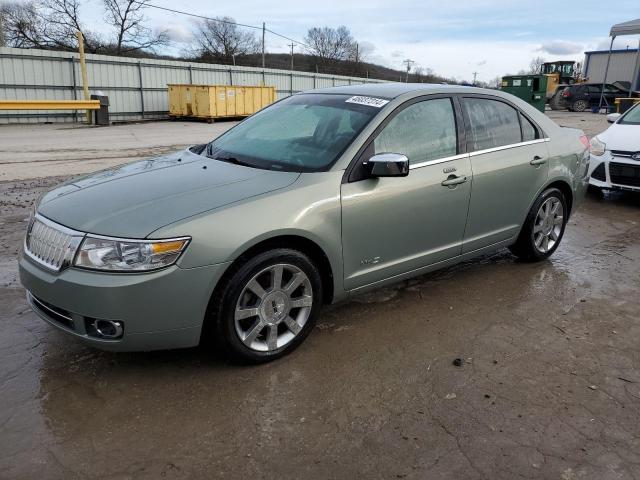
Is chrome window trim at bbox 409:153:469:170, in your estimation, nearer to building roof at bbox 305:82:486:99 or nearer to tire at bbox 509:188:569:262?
building roof at bbox 305:82:486:99

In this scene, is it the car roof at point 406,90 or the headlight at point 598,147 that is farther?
the headlight at point 598,147

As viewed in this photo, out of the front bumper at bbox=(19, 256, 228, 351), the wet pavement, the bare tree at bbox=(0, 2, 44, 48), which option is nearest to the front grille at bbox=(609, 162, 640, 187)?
the wet pavement

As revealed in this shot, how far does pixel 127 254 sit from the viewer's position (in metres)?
2.63

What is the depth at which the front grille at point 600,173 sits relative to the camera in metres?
7.61

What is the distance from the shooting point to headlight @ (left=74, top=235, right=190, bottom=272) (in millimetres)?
2623

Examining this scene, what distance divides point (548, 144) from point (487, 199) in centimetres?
105

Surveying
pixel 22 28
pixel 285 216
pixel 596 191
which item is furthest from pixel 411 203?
pixel 22 28

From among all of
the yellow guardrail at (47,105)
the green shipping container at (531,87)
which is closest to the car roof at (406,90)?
the yellow guardrail at (47,105)

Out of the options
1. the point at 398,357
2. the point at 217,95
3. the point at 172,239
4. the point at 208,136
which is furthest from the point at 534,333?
the point at 217,95

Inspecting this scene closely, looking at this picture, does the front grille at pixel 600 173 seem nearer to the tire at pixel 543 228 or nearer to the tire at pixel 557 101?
the tire at pixel 543 228

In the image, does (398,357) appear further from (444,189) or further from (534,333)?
(444,189)

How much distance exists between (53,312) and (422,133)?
263 cm

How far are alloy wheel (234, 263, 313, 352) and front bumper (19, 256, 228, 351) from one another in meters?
0.26

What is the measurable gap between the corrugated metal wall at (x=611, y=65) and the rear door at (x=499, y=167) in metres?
43.9
